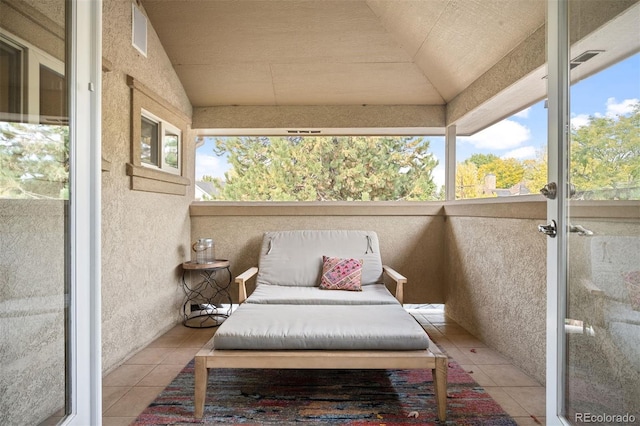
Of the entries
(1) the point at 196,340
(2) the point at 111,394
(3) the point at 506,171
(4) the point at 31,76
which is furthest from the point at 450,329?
(4) the point at 31,76

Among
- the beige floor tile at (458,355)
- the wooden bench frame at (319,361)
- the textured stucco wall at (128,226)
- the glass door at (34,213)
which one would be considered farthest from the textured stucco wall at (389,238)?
the glass door at (34,213)

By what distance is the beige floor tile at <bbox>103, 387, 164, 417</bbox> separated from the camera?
1843mm

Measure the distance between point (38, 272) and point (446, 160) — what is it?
3.41 metres

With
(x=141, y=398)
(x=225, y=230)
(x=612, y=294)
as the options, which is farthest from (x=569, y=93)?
(x=225, y=230)

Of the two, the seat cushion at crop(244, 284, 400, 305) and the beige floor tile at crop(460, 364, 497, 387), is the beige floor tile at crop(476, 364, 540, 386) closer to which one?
the beige floor tile at crop(460, 364, 497, 387)

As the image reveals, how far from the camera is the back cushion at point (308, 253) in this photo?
10.3 ft

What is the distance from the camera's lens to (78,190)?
1467 millimetres

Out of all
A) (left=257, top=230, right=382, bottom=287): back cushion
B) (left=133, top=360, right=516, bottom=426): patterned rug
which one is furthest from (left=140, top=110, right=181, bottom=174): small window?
(left=133, top=360, right=516, bottom=426): patterned rug

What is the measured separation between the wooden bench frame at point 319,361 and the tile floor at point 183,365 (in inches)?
15.5

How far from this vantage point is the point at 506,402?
1.95m

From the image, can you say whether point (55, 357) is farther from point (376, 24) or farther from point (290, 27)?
point (376, 24)

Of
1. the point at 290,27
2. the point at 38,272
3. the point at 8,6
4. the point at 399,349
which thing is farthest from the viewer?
the point at 290,27

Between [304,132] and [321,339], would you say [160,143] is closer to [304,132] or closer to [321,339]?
[304,132]

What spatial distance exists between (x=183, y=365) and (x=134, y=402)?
1.55 feet
